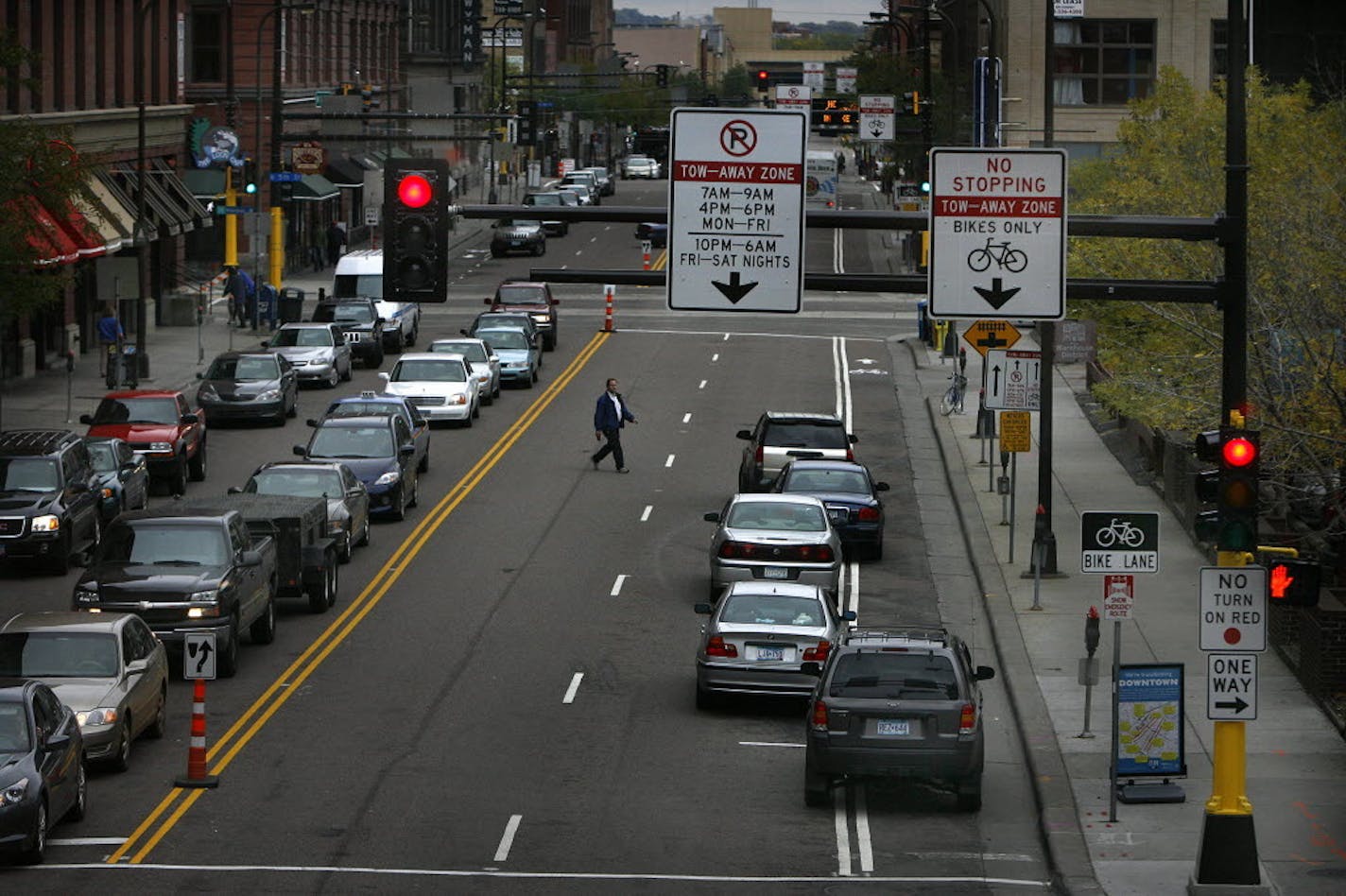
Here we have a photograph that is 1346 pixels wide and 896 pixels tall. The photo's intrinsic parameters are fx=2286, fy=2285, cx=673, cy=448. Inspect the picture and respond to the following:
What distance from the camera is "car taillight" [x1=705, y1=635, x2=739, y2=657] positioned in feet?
75.5

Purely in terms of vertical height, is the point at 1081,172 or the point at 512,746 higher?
the point at 1081,172

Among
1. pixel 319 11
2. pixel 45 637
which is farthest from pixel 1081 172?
pixel 319 11

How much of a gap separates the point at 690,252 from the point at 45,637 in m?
8.24

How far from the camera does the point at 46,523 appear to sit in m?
29.9

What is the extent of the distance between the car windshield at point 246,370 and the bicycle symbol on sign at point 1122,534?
26436 millimetres

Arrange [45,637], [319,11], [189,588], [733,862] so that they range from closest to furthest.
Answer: [733,862] → [45,637] → [189,588] → [319,11]

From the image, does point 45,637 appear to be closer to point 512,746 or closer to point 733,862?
point 512,746

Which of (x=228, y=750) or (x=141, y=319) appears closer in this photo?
(x=228, y=750)

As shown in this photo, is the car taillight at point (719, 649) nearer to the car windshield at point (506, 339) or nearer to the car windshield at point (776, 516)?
the car windshield at point (776, 516)

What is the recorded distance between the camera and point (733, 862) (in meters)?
17.9

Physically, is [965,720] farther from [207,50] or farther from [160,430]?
[207,50]

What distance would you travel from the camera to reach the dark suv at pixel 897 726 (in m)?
19.3

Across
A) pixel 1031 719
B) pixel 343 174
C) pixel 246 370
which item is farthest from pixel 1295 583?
pixel 343 174

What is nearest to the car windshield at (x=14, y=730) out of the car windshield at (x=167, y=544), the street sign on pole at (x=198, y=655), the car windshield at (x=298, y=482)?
the street sign on pole at (x=198, y=655)
